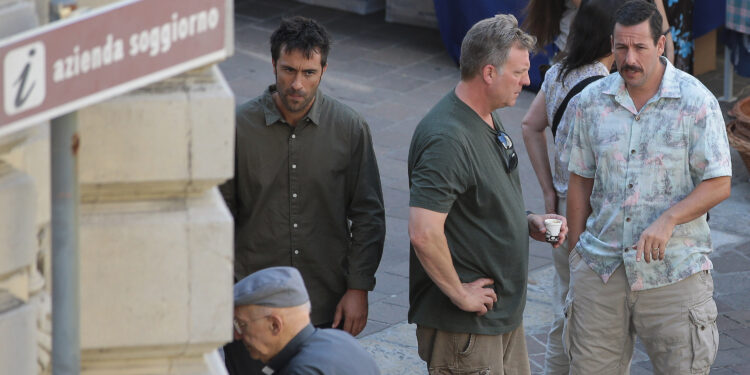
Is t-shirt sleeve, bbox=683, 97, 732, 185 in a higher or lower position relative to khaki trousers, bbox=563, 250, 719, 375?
higher

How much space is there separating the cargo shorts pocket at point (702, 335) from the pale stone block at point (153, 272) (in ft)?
7.33

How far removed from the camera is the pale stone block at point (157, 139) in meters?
2.52

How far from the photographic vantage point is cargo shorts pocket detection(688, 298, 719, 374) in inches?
169

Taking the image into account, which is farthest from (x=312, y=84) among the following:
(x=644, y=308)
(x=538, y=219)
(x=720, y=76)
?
(x=720, y=76)

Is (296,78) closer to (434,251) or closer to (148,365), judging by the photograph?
(434,251)

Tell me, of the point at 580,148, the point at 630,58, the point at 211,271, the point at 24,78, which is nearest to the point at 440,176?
the point at 580,148

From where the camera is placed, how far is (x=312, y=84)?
4.20 metres

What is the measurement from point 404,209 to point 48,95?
572 cm

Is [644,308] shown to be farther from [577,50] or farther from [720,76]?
[720,76]

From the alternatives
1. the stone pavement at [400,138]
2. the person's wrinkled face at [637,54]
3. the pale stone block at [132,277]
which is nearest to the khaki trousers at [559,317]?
the stone pavement at [400,138]

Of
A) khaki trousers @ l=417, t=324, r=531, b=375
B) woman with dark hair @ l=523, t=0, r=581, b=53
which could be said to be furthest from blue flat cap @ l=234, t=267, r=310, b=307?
woman with dark hair @ l=523, t=0, r=581, b=53

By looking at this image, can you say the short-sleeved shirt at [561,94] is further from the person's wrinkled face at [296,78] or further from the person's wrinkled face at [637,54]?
the person's wrinkled face at [296,78]

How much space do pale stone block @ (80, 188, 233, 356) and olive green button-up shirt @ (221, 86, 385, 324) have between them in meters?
1.55

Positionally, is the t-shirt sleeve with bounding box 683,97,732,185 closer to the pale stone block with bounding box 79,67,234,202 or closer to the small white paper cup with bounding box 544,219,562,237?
the small white paper cup with bounding box 544,219,562,237
